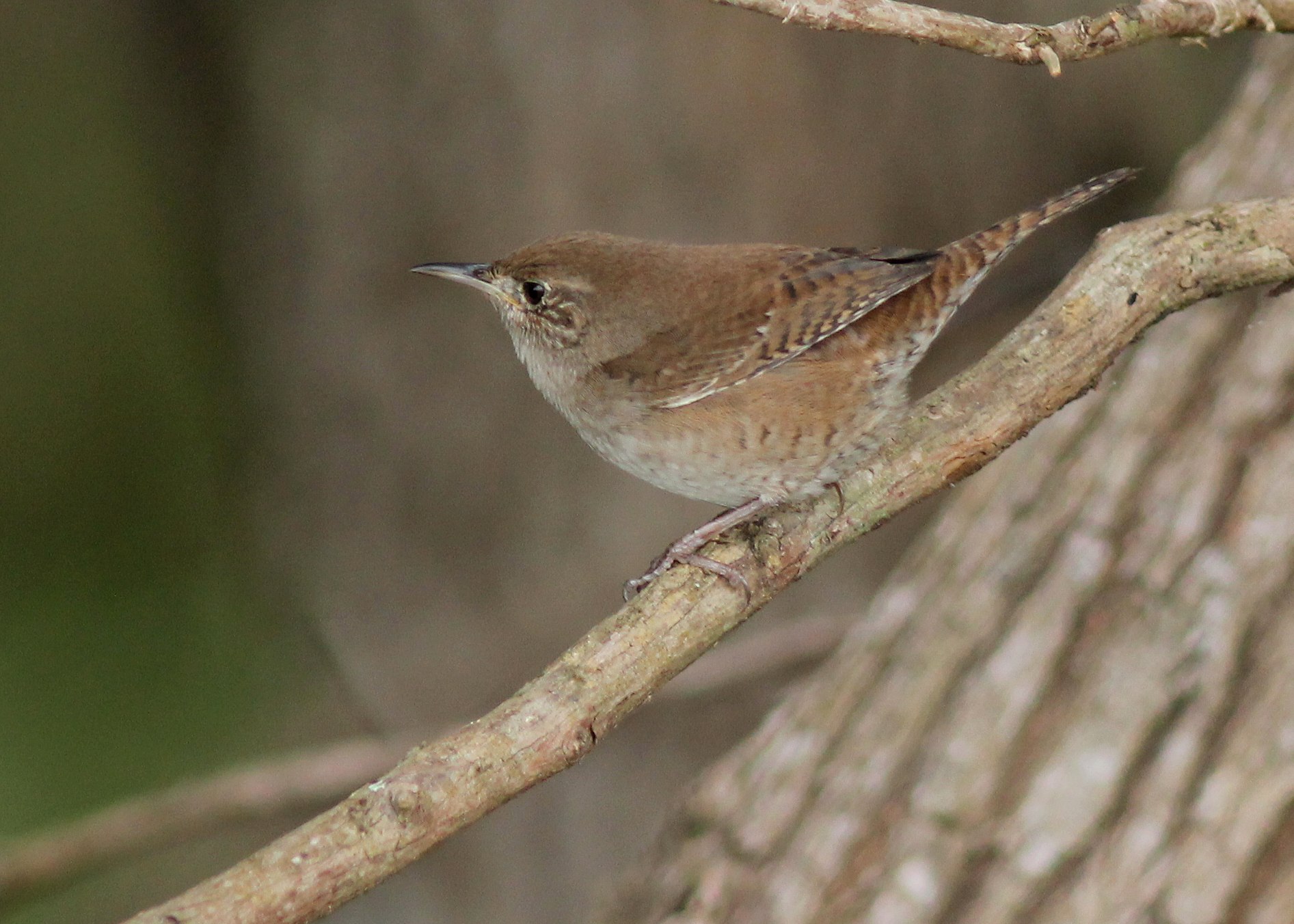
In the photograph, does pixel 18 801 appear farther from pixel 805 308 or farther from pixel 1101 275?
pixel 1101 275

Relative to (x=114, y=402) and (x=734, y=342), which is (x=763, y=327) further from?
(x=114, y=402)

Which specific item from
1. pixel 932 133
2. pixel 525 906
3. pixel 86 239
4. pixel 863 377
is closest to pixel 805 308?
pixel 863 377

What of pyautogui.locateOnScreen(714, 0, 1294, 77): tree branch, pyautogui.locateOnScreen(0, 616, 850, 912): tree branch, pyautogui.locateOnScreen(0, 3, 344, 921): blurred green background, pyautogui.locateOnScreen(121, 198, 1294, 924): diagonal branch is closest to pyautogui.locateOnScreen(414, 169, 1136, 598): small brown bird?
pyautogui.locateOnScreen(121, 198, 1294, 924): diagonal branch

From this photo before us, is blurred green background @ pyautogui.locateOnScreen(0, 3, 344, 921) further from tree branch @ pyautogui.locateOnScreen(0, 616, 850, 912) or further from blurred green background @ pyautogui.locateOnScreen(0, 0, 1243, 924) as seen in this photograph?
tree branch @ pyautogui.locateOnScreen(0, 616, 850, 912)

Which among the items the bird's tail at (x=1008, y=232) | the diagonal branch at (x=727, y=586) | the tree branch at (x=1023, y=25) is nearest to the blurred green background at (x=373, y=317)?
the bird's tail at (x=1008, y=232)

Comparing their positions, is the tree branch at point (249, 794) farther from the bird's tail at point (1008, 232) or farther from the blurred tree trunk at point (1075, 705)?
the bird's tail at point (1008, 232)
